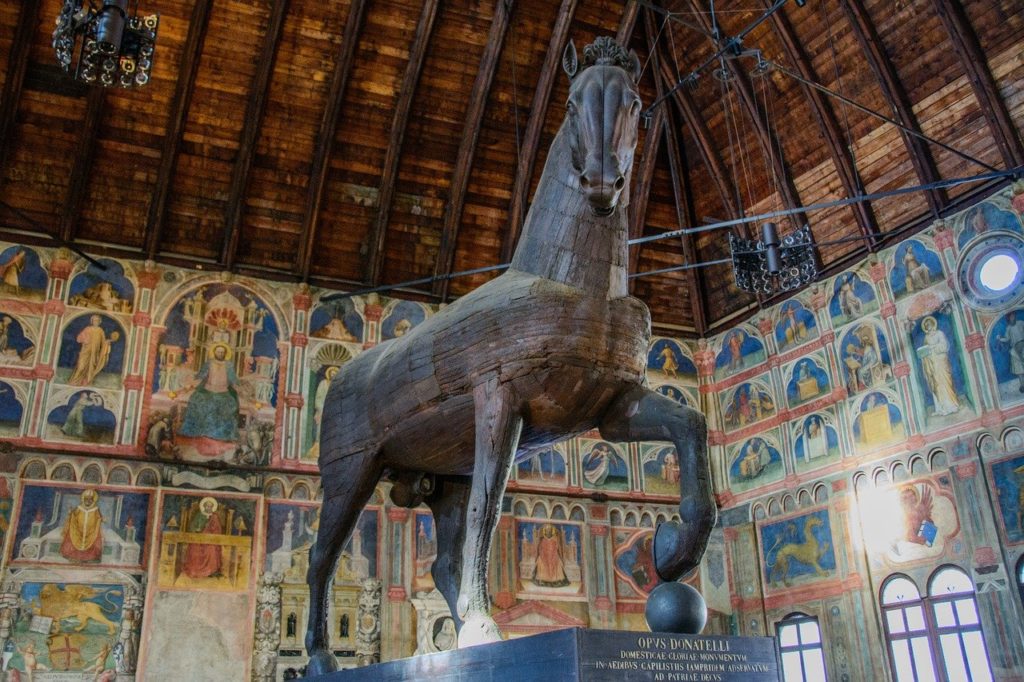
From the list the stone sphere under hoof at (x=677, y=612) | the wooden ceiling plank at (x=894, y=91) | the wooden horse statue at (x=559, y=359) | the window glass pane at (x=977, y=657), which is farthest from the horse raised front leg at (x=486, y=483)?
the wooden ceiling plank at (x=894, y=91)

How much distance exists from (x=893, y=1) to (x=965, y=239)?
407 centimetres

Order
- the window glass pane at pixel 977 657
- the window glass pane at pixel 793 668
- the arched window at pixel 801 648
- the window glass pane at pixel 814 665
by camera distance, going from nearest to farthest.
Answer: the window glass pane at pixel 977 657, the window glass pane at pixel 814 665, the arched window at pixel 801 648, the window glass pane at pixel 793 668

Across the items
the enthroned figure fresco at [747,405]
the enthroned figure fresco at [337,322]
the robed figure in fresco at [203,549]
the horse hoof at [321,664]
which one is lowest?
the horse hoof at [321,664]

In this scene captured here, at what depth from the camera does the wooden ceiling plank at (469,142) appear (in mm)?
17281

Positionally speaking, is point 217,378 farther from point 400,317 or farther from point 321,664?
point 321,664

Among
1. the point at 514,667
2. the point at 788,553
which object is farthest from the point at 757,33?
the point at 514,667

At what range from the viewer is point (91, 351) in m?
16.5

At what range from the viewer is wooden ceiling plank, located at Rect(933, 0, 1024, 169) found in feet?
48.1

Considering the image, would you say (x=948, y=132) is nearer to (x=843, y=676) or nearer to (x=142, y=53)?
(x=843, y=676)

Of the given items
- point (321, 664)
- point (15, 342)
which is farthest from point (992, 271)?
point (15, 342)

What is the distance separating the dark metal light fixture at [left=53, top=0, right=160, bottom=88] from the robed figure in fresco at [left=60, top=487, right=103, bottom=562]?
24.4 feet

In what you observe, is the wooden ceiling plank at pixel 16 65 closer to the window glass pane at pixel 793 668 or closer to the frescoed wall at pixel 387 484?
the frescoed wall at pixel 387 484

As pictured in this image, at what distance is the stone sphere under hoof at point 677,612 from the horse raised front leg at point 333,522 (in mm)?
2626

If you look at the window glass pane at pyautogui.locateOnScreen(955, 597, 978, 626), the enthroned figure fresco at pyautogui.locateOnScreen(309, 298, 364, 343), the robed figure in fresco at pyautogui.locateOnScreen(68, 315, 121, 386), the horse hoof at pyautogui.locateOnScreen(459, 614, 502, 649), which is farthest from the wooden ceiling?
the horse hoof at pyautogui.locateOnScreen(459, 614, 502, 649)
